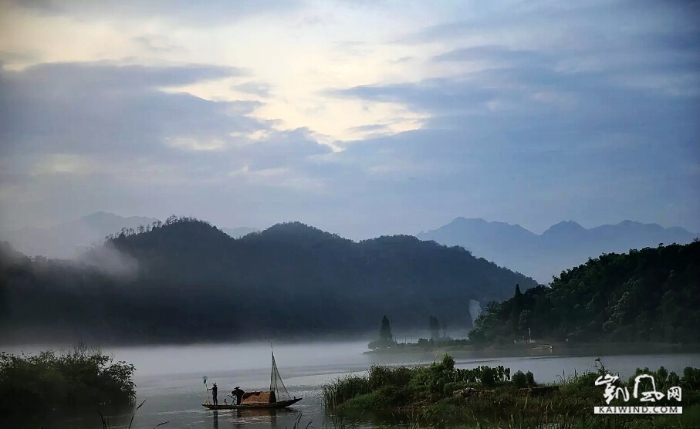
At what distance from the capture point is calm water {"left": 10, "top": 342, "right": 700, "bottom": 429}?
2033 centimetres

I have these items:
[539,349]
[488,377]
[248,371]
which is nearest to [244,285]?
[248,371]

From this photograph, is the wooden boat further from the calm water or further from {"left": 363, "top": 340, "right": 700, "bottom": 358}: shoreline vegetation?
{"left": 363, "top": 340, "right": 700, "bottom": 358}: shoreline vegetation

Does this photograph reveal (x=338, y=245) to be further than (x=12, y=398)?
Yes

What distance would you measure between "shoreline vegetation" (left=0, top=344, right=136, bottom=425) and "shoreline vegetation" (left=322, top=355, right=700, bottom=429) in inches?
334

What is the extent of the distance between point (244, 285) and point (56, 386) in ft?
143

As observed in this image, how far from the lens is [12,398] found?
22.3 metres

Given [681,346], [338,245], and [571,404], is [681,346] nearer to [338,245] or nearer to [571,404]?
[571,404]

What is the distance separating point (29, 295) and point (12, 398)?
26.7m

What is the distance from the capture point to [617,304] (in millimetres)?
45219

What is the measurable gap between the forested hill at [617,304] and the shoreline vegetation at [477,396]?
26.4m

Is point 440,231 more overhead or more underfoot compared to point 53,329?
more overhead

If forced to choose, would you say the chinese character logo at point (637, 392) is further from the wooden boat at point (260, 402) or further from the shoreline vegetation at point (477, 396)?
the wooden boat at point (260, 402)

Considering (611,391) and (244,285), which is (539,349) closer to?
(244,285)

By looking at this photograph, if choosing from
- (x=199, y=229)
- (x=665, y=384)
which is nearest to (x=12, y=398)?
(x=665, y=384)
